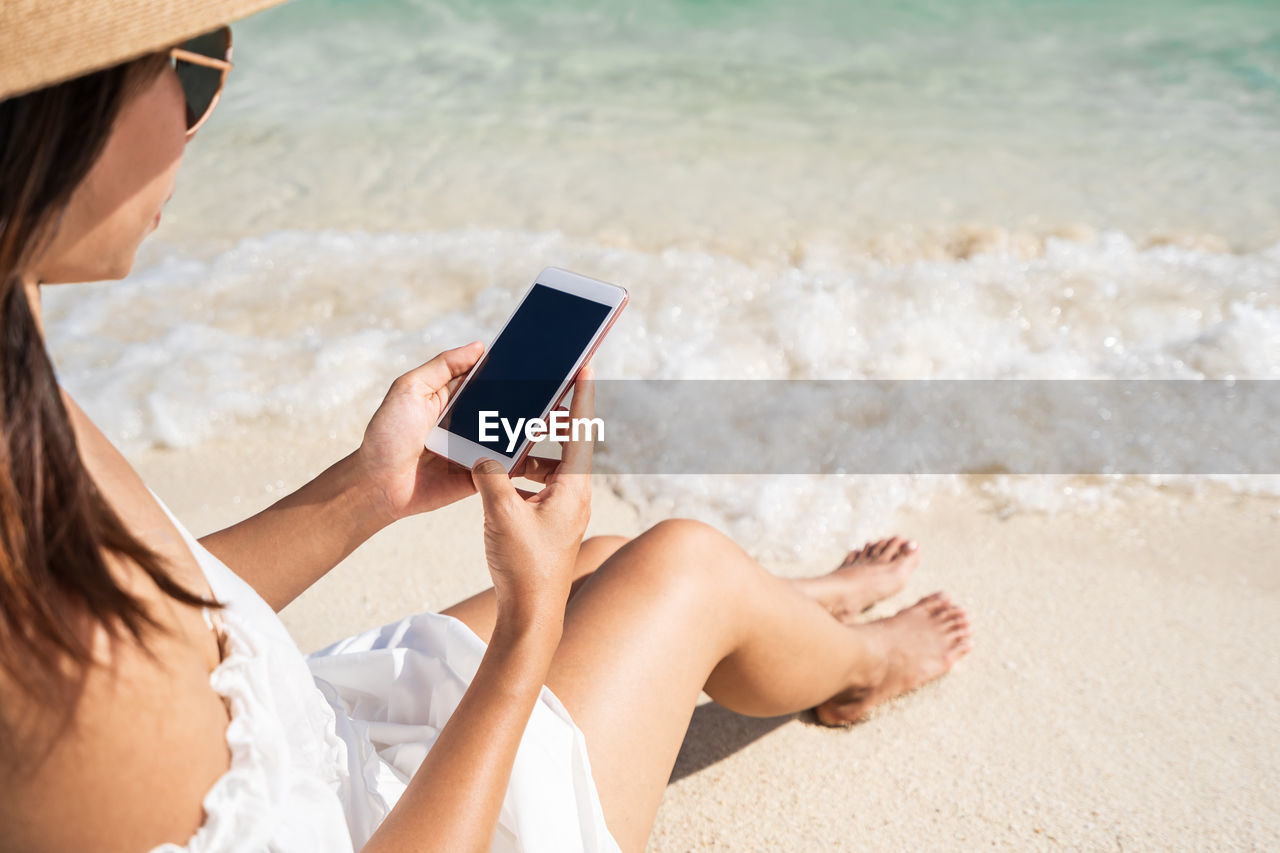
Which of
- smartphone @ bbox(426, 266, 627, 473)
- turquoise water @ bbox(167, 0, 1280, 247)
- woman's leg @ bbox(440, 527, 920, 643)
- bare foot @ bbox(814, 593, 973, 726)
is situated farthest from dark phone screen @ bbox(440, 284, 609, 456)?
turquoise water @ bbox(167, 0, 1280, 247)

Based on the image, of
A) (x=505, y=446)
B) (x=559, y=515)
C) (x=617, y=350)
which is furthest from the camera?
(x=617, y=350)

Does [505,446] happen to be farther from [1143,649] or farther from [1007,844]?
[1143,649]

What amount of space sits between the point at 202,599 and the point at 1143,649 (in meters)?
2.13

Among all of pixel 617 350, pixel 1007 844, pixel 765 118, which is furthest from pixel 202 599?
pixel 765 118

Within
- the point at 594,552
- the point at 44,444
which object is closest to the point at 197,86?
the point at 44,444

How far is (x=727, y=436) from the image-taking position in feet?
10.8

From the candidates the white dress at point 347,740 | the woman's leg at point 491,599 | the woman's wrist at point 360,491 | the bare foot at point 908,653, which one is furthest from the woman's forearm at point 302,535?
the bare foot at point 908,653

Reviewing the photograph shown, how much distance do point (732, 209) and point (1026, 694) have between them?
10.2 feet

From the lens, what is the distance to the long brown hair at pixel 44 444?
2.76 ft

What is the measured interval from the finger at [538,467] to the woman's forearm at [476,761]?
16.8 inches

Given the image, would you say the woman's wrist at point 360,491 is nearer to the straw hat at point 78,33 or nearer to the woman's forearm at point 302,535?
the woman's forearm at point 302,535

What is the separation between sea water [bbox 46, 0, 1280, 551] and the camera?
3543 mm

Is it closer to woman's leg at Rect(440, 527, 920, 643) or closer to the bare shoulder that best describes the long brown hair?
the bare shoulder

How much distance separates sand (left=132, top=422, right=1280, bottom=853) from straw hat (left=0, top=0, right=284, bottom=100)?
171 centimetres
